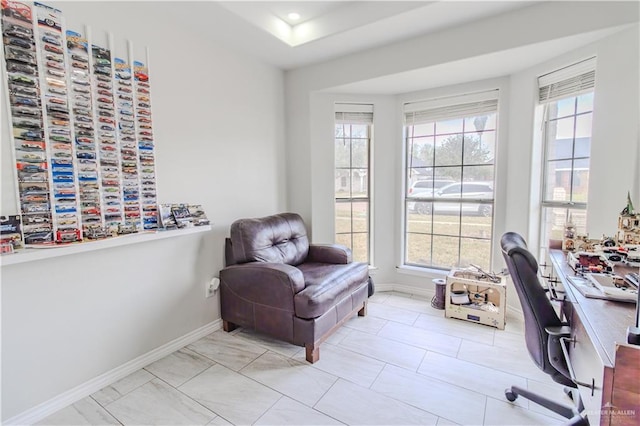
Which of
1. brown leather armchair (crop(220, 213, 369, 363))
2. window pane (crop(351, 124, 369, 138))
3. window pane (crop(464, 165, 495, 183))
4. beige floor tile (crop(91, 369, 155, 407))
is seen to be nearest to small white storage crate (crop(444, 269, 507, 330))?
brown leather armchair (crop(220, 213, 369, 363))

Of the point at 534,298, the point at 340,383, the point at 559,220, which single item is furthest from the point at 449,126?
the point at 340,383

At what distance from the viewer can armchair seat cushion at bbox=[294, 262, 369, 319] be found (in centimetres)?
210

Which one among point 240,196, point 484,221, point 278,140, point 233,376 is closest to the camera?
point 233,376

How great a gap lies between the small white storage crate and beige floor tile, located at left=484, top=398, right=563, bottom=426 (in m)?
1.01


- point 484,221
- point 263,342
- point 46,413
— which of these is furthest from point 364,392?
point 484,221

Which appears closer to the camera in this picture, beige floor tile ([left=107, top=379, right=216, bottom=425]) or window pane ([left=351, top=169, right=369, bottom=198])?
beige floor tile ([left=107, top=379, right=216, bottom=425])

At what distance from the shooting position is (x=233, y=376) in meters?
1.99

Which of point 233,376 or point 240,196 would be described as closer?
point 233,376

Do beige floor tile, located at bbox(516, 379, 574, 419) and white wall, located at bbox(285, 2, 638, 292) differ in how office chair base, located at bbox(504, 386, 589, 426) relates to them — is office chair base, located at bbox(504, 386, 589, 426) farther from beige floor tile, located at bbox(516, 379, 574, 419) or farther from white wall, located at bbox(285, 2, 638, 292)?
white wall, located at bbox(285, 2, 638, 292)

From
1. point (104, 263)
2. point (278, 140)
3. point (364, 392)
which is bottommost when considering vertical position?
point (364, 392)

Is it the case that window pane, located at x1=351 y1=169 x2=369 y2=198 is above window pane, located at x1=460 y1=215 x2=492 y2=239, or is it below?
above

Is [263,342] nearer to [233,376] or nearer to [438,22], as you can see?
[233,376]

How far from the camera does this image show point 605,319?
108 centimetres

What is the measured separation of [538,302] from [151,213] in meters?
2.39
